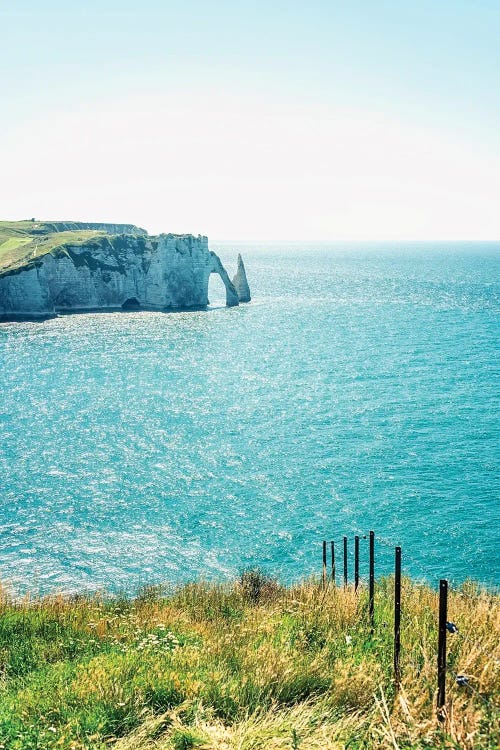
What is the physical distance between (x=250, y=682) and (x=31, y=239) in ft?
371

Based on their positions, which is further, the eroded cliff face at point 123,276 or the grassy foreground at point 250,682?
the eroded cliff face at point 123,276

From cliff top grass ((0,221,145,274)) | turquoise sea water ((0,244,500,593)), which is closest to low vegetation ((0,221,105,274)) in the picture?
cliff top grass ((0,221,145,274))

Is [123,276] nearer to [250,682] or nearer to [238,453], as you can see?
[238,453]

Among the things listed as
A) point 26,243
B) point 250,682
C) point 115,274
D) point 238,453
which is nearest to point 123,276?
point 115,274

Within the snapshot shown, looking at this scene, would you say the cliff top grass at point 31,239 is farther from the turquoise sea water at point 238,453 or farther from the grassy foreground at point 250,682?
the grassy foreground at point 250,682

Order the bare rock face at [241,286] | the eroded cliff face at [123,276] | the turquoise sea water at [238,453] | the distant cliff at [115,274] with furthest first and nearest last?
1. the bare rock face at [241,286]
2. the eroded cliff face at [123,276]
3. the distant cliff at [115,274]
4. the turquoise sea water at [238,453]

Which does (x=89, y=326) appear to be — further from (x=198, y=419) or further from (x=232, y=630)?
(x=232, y=630)

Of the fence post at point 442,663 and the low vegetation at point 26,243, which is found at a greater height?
the low vegetation at point 26,243

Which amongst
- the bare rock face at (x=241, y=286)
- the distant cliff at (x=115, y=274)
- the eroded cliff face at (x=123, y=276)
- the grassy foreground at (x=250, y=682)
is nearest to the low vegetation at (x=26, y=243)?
the distant cliff at (x=115, y=274)

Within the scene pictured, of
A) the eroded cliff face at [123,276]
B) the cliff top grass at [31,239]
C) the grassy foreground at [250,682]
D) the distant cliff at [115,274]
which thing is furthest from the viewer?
the cliff top grass at [31,239]

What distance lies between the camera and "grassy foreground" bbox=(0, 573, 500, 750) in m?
8.56

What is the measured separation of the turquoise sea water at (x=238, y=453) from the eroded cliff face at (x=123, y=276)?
1504 centimetres

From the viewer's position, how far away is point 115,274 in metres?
98.4

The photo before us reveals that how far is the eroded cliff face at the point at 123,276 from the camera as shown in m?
91.6
